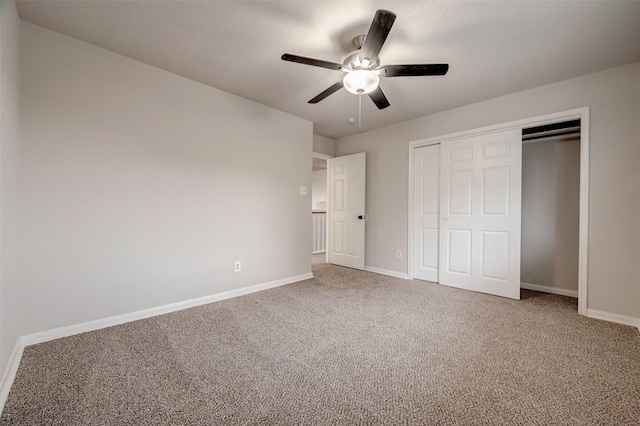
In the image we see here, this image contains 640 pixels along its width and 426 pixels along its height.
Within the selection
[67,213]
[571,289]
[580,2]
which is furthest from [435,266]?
[67,213]

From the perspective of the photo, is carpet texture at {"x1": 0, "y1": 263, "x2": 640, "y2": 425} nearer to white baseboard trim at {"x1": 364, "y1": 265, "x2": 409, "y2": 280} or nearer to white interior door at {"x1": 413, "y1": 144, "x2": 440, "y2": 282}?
white interior door at {"x1": 413, "y1": 144, "x2": 440, "y2": 282}

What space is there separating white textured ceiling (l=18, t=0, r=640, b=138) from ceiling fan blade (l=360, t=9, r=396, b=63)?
28 centimetres

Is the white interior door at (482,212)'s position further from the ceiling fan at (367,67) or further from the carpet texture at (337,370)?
the ceiling fan at (367,67)

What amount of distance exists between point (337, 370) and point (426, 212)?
2.85 meters

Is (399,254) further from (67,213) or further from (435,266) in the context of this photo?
(67,213)

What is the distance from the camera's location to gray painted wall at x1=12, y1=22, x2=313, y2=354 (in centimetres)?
203

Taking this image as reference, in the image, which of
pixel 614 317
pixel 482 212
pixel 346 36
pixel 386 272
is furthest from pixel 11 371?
pixel 614 317

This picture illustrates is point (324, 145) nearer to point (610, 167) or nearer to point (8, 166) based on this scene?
point (610, 167)

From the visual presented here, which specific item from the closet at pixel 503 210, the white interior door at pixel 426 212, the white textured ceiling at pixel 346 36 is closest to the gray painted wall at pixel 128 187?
the white textured ceiling at pixel 346 36

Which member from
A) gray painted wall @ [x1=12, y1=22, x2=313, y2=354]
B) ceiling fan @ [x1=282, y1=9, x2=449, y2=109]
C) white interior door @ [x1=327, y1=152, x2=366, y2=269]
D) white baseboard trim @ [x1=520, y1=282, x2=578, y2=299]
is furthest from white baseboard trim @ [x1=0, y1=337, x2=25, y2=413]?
white baseboard trim @ [x1=520, y1=282, x2=578, y2=299]

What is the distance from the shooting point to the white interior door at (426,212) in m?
3.78

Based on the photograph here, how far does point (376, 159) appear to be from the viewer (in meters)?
4.41

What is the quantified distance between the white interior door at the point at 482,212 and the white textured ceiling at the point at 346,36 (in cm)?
77

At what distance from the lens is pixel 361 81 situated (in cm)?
206
